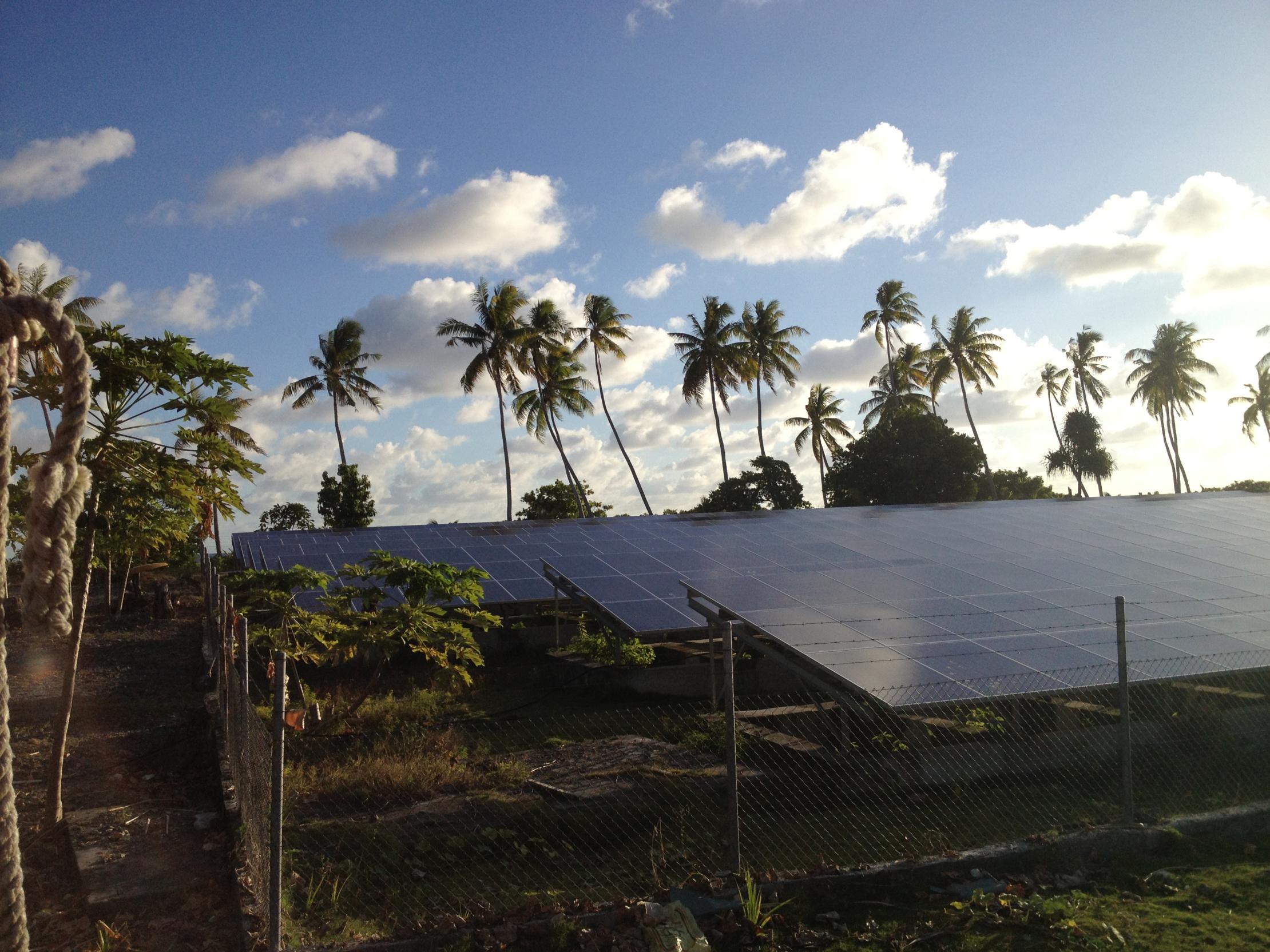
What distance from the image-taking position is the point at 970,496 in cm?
3591

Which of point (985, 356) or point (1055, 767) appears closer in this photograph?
point (1055, 767)

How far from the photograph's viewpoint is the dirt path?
5.23 metres

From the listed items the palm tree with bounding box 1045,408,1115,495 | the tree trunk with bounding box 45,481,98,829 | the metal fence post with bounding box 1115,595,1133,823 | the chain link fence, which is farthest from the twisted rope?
the palm tree with bounding box 1045,408,1115,495

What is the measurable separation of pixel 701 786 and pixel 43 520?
24.0 ft

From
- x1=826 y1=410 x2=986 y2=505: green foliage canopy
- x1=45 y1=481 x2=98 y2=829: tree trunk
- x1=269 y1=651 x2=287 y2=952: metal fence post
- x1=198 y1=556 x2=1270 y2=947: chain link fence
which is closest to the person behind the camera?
x1=269 y1=651 x2=287 y2=952: metal fence post

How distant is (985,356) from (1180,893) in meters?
44.7

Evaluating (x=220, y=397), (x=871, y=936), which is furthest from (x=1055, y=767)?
(x=220, y=397)

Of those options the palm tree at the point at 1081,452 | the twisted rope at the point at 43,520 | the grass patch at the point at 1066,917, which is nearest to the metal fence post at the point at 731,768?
the grass patch at the point at 1066,917

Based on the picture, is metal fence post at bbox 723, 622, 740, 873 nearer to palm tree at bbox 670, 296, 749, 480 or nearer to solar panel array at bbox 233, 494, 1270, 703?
solar panel array at bbox 233, 494, 1270, 703

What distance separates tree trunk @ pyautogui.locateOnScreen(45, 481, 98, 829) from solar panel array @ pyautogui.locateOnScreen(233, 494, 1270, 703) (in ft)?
19.6

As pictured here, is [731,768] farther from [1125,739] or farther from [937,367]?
[937,367]

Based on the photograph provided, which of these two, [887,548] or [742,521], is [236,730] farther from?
[742,521]

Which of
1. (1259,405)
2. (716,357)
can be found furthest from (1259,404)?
(716,357)

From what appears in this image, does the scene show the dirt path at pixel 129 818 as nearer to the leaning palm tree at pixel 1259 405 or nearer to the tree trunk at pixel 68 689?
the tree trunk at pixel 68 689
